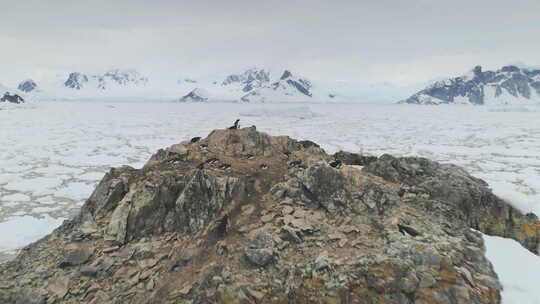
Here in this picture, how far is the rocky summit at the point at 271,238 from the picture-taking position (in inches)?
259

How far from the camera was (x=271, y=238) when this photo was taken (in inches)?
301

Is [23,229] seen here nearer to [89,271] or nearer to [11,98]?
[89,271]

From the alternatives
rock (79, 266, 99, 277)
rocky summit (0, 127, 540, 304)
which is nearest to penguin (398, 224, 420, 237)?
rocky summit (0, 127, 540, 304)

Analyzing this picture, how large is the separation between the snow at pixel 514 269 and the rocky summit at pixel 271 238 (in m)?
0.30

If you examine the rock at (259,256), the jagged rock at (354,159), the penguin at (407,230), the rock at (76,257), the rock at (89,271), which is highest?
the jagged rock at (354,159)

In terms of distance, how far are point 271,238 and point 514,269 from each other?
581cm

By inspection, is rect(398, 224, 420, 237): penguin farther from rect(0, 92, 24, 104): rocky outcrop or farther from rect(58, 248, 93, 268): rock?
rect(0, 92, 24, 104): rocky outcrop

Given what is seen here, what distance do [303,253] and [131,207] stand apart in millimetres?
5457

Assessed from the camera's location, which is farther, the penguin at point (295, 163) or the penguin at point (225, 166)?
the penguin at point (295, 163)

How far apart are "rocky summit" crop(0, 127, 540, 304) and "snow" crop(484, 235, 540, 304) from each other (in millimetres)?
298

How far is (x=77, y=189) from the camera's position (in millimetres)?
18891

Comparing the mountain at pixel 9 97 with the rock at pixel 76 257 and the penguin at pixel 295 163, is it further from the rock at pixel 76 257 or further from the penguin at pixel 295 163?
the penguin at pixel 295 163

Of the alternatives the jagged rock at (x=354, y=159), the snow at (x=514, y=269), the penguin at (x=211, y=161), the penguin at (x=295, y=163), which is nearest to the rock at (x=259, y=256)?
the penguin at (x=295, y=163)

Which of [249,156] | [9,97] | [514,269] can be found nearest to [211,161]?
[249,156]
